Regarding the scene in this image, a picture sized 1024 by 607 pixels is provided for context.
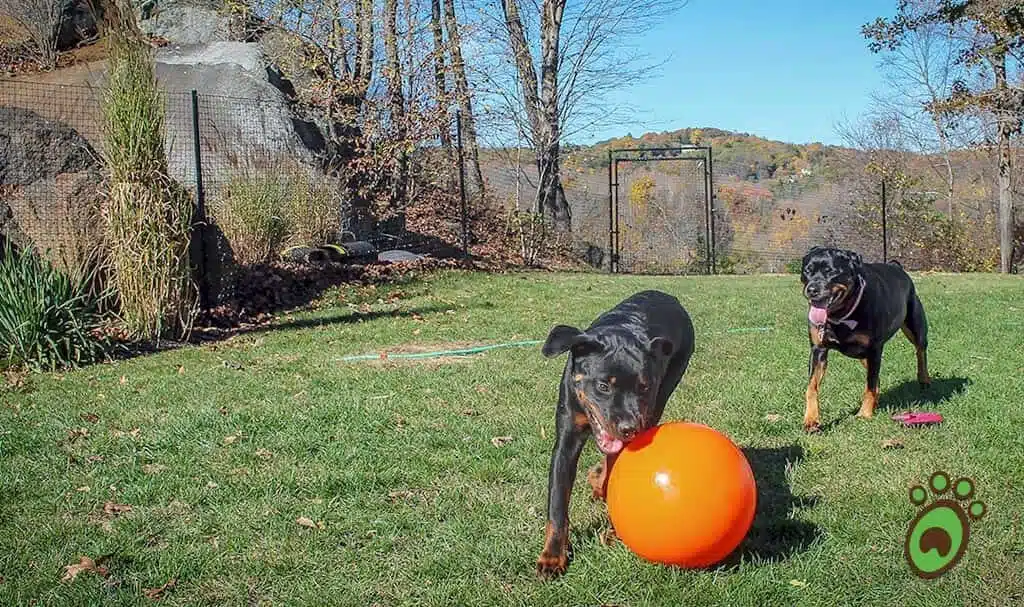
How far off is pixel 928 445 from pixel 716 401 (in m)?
1.49

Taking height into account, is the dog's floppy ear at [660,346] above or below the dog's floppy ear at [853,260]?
below

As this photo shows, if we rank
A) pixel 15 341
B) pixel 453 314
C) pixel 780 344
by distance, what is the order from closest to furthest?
pixel 15 341
pixel 780 344
pixel 453 314

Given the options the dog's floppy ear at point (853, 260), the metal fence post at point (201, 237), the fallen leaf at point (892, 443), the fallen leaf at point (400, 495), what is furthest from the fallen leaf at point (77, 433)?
the dog's floppy ear at point (853, 260)

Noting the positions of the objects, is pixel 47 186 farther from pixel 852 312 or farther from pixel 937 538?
pixel 937 538

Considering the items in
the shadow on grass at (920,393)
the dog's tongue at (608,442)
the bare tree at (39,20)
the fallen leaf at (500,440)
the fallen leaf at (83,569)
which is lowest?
the fallen leaf at (83,569)

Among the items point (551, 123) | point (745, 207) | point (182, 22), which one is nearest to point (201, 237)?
point (182, 22)

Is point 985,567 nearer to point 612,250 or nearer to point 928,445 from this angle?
point 928,445

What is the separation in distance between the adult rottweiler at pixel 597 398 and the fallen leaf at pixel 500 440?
1.31 meters

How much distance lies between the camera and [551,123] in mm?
20391

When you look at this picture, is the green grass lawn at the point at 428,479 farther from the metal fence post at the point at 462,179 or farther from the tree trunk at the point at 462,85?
the tree trunk at the point at 462,85

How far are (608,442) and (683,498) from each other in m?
0.43

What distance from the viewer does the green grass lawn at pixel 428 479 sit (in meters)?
3.46

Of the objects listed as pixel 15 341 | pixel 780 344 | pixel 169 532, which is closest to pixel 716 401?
pixel 780 344

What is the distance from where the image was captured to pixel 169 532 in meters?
4.00
